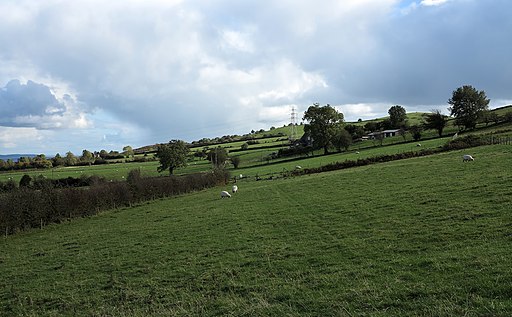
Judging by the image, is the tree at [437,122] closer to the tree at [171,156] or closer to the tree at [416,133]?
the tree at [416,133]

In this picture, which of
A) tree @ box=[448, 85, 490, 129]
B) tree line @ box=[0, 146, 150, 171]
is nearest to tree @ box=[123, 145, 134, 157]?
tree line @ box=[0, 146, 150, 171]

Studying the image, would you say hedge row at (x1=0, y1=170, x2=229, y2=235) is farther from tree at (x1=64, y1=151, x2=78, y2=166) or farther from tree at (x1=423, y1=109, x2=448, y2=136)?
tree at (x1=64, y1=151, x2=78, y2=166)

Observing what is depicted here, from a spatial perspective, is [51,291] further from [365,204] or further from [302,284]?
[365,204]

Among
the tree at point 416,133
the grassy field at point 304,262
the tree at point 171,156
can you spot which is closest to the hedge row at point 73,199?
the grassy field at point 304,262

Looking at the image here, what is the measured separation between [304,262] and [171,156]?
7907 centimetres

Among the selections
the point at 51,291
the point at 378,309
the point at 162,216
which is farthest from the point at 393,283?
the point at 162,216

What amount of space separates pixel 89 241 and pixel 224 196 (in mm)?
18424

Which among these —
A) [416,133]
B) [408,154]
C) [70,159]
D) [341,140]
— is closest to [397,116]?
[416,133]

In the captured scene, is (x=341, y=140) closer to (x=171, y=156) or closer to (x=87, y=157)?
(x=171, y=156)

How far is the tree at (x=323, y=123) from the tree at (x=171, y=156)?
32943 mm

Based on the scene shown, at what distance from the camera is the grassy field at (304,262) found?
8.24 metres

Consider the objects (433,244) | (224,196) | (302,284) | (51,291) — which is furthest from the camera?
(224,196)

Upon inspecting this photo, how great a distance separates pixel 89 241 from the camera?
77.0ft

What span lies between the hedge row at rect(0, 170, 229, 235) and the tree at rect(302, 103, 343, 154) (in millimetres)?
38523
